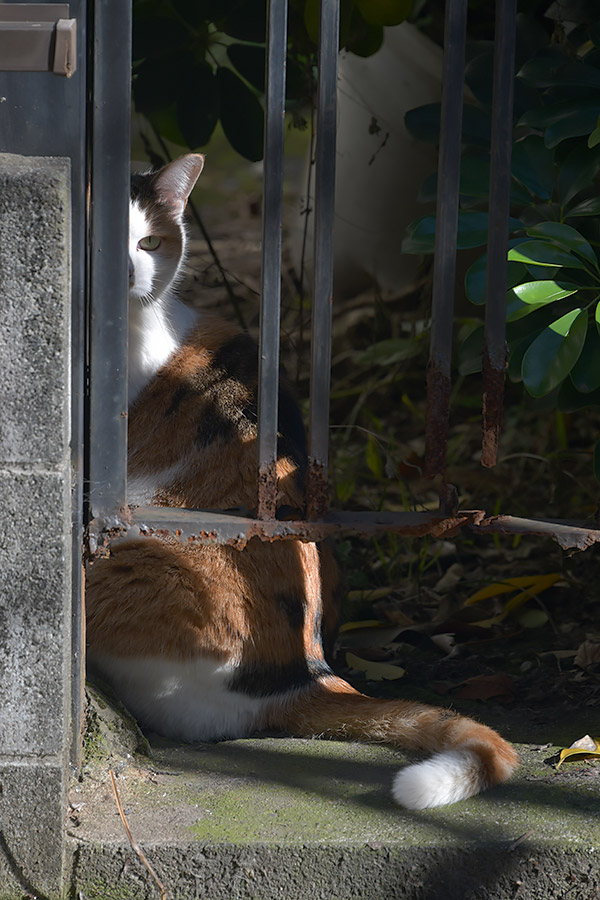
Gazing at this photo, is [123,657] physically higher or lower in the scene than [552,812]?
higher

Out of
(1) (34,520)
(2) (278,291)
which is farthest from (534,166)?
(1) (34,520)

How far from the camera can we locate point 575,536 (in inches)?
80.7

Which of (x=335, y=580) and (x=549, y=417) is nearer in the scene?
(x=335, y=580)

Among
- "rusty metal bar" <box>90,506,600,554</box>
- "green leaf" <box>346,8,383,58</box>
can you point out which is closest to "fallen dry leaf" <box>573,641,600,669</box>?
"rusty metal bar" <box>90,506,600,554</box>

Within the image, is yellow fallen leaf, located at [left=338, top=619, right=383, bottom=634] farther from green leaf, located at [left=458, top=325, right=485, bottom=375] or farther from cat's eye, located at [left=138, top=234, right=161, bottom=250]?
cat's eye, located at [left=138, top=234, right=161, bottom=250]

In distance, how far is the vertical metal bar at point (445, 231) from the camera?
1.85m

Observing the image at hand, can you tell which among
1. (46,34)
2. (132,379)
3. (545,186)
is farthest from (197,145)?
(46,34)

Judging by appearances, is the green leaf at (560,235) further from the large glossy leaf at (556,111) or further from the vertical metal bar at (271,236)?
the vertical metal bar at (271,236)

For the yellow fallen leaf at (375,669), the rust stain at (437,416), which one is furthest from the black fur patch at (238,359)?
the yellow fallen leaf at (375,669)

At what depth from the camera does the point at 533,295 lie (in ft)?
7.04

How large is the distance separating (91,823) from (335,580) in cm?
113

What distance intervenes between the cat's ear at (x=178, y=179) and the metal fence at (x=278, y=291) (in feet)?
3.73

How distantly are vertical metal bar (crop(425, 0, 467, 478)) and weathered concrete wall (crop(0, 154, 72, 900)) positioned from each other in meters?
0.72

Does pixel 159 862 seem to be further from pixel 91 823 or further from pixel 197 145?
pixel 197 145
